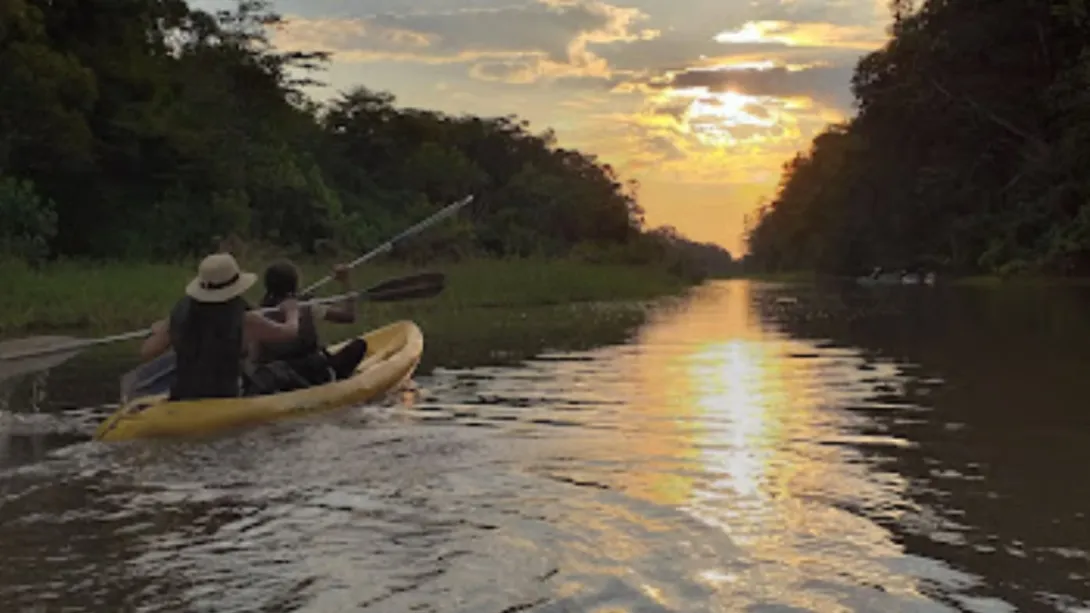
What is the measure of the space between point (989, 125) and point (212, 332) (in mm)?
39180

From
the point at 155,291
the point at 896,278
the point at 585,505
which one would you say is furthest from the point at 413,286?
the point at 896,278

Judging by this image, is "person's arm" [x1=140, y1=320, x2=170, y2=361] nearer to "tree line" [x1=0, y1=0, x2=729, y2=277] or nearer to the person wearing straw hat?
the person wearing straw hat

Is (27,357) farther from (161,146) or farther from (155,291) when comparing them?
(161,146)

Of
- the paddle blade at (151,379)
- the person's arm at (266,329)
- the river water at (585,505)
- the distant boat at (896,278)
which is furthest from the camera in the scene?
the distant boat at (896,278)

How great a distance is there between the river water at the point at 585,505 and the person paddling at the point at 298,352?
61cm

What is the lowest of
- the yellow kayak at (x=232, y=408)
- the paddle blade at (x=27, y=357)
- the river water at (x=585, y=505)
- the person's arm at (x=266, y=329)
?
the river water at (x=585, y=505)

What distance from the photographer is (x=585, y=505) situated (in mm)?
5410

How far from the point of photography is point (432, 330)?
17625 millimetres

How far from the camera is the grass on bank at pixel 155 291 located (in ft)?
56.1

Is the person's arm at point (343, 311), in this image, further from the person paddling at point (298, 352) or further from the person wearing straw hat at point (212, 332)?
the person wearing straw hat at point (212, 332)

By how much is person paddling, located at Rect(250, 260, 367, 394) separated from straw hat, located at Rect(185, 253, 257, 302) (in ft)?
2.52

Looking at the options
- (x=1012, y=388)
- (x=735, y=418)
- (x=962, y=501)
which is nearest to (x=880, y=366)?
(x=1012, y=388)

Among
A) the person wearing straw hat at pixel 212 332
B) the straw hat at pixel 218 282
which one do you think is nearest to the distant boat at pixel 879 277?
the person wearing straw hat at pixel 212 332

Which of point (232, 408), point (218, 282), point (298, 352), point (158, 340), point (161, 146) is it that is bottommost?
point (232, 408)
